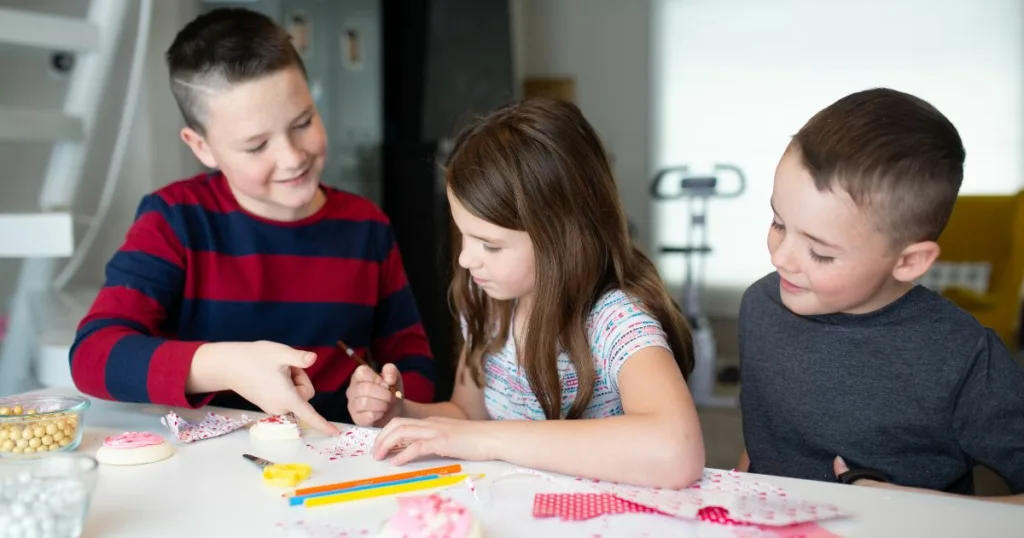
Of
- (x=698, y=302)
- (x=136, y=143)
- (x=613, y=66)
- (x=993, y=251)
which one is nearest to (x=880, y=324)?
(x=136, y=143)

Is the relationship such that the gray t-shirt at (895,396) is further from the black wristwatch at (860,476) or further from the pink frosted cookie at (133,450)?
the pink frosted cookie at (133,450)

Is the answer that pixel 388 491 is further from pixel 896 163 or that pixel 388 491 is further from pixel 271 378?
pixel 896 163

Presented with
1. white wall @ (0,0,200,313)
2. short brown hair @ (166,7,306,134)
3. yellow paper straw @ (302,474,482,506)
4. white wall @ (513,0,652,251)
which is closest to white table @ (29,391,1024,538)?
yellow paper straw @ (302,474,482,506)

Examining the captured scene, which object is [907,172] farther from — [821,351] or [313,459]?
[313,459]

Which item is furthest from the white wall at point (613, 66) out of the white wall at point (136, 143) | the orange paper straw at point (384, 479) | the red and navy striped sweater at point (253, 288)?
the orange paper straw at point (384, 479)

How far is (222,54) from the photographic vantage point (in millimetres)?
1319

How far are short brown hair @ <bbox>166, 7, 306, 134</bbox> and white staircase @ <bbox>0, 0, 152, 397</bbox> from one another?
43 centimetres

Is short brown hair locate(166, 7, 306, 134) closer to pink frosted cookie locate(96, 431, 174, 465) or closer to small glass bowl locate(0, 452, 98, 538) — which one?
pink frosted cookie locate(96, 431, 174, 465)

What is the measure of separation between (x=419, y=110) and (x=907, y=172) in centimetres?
268

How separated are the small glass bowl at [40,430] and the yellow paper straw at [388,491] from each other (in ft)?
1.12

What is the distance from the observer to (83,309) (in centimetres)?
188

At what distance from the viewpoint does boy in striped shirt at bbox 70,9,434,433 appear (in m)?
1.31

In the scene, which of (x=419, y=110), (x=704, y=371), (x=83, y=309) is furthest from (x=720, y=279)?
(x=83, y=309)

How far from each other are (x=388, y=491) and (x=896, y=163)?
0.64 m
